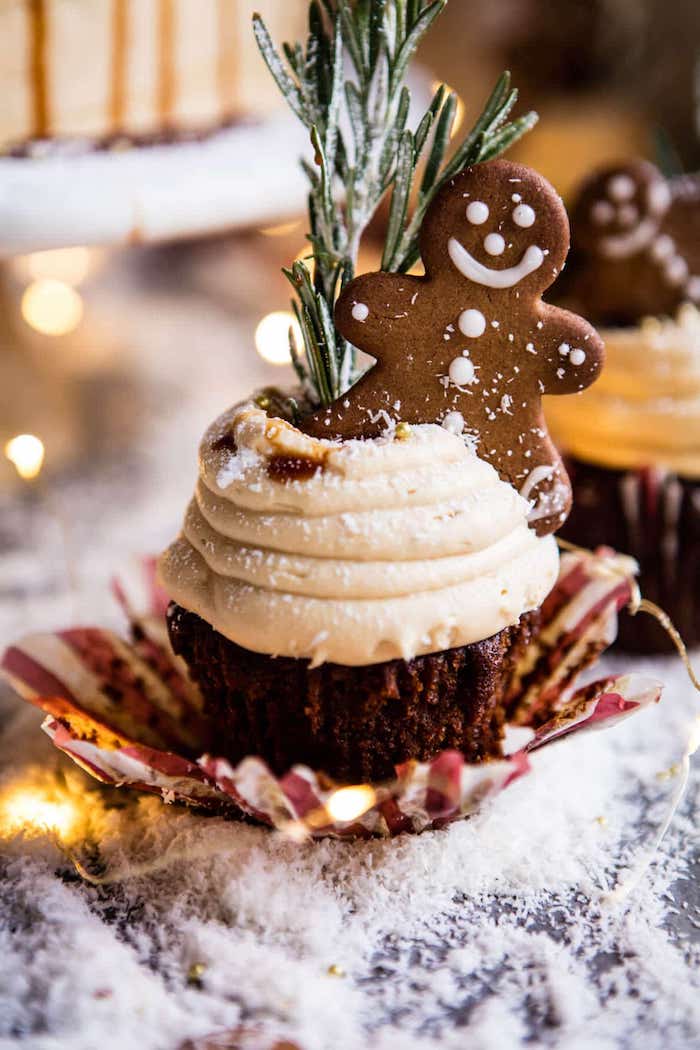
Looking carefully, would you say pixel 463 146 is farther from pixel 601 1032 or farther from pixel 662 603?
pixel 601 1032

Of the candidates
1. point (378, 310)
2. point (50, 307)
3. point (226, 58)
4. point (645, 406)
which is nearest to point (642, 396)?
point (645, 406)

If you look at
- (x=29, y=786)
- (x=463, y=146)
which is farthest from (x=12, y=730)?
(x=463, y=146)

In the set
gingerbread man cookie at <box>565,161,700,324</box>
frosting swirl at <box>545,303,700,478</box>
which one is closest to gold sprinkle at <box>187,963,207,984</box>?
frosting swirl at <box>545,303,700,478</box>

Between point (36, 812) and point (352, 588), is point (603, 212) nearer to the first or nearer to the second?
point (352, 588)

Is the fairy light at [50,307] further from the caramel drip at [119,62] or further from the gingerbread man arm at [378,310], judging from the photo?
the gingerbread man arm at [378,310]

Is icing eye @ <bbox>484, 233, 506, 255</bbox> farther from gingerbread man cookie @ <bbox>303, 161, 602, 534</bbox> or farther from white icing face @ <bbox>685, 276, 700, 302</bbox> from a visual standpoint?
white icing face @ <bbox>685, 276, 700, 302</bbox>

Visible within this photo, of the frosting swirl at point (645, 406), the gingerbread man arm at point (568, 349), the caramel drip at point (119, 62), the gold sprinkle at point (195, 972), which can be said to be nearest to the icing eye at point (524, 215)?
the gingerbread man arm at point (568, 349)

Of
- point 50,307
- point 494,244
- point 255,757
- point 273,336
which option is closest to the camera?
point 494,244
